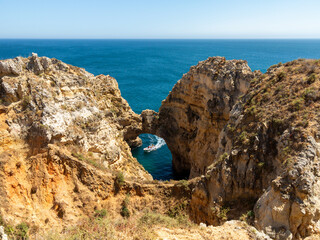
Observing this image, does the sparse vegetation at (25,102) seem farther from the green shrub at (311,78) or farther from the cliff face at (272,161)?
the green shrub at (311,78)

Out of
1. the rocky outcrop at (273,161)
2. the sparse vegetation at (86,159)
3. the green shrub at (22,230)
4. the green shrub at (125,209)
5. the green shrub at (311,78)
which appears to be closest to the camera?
the rocky outcrop at (273,161)

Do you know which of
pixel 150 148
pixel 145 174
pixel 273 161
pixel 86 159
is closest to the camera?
pixel 273 161

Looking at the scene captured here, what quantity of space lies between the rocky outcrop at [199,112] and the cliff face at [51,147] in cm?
950

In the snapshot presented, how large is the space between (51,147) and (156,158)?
24637 mm

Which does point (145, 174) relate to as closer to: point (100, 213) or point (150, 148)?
point (100, 213)

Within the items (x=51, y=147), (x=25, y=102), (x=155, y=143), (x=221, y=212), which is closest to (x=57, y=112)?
(x=25, y=102)

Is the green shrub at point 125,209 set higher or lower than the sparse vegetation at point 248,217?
lower

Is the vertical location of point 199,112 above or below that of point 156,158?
above

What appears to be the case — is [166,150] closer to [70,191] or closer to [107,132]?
[107,132]

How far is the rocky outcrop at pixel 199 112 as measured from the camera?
2739 cm

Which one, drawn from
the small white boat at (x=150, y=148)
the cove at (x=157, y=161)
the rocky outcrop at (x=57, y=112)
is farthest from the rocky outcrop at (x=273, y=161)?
the small white boat at (x=150, y=148)

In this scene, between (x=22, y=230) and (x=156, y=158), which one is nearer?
(x=22, y=230)

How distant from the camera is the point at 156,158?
1633 inches

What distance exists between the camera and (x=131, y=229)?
10.2 metres
